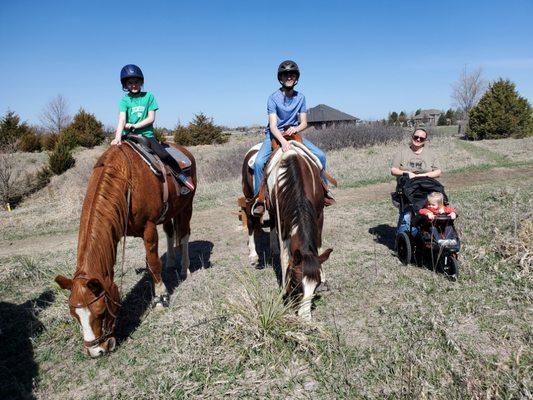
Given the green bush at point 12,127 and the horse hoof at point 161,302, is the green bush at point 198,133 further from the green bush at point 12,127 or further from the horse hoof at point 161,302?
the horse hoof at point 161,302

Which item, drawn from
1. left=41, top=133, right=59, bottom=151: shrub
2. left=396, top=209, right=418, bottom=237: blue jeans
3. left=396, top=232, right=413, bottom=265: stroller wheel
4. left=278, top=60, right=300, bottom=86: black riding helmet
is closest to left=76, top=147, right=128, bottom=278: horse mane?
left=278, top=60, right=300, bottom=86: black riding helmet

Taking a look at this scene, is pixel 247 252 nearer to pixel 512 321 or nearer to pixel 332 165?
pixel 512 321

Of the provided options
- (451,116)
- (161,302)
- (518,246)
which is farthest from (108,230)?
(451,116)

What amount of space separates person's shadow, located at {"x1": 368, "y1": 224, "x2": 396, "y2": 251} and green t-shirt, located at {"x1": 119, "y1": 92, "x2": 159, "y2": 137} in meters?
4.49

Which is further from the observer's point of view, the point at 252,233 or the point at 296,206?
the point at 252,233

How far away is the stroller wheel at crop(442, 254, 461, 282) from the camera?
4.37 m

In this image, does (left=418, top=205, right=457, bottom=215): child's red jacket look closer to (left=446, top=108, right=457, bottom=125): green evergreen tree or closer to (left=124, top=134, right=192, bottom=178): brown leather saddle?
(left=124, top=134, right=192, bottom=178): brown leather saddle

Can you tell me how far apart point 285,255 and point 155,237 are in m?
1.62

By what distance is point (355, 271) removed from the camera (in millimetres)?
5027

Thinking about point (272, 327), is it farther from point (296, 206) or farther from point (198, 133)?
point (198, 133)

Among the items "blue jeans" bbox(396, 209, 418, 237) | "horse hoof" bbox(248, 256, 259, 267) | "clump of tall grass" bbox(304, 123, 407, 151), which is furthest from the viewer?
"clump of tall grass" bbox(304, 123, 407, 151)

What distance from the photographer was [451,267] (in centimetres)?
449

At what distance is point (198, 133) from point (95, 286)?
33.1 metres

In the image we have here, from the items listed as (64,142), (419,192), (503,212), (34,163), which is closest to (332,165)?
(503,212)
